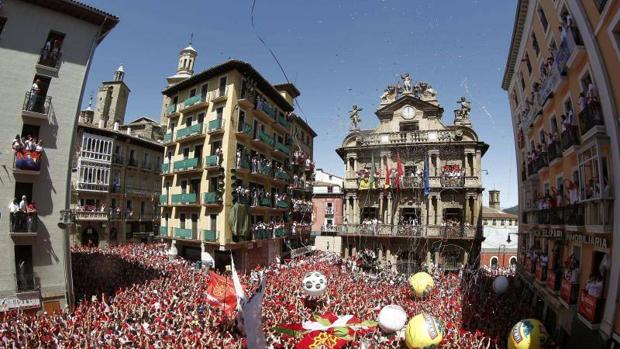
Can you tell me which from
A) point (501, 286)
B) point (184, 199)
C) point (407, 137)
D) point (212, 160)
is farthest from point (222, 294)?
point (407, 137)

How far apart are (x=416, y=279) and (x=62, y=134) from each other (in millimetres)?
21267

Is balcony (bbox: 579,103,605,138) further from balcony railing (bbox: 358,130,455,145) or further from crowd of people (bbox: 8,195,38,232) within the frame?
crowd of people (bbox: 8,195,38,232)

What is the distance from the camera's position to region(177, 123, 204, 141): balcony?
31016mm

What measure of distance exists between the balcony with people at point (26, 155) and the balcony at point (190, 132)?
1424cm

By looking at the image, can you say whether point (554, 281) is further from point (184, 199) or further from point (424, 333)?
point (184, 199)

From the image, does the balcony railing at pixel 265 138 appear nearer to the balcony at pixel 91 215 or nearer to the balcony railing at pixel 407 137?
the balcony railing at pixel 407 137

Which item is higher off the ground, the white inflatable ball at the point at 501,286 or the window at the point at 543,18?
the window at the point at 543,18

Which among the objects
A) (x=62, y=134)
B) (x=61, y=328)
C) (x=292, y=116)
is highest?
(x=292, y=116)

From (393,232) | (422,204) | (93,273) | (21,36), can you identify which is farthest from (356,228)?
(21,36)

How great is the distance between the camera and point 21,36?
57.5 feet

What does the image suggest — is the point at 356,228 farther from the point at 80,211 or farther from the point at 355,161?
the point at 80,211

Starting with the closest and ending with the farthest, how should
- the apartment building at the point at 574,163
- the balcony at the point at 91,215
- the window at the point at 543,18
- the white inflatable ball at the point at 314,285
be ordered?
the apartment building at the point at 574,163 < the white inflatable ball at the point at 314,285 < the window at the point at 543,18 < the balcony at the point at 91,215

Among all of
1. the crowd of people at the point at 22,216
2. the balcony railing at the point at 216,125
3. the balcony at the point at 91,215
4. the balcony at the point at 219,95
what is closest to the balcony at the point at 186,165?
the balcony railing at the point at 216,125

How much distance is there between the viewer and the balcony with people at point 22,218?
1641 centimetres
